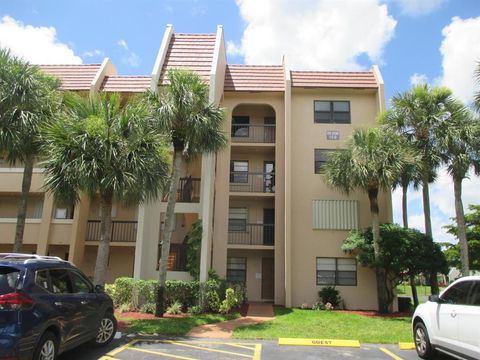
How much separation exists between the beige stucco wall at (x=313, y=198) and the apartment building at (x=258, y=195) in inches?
1.9

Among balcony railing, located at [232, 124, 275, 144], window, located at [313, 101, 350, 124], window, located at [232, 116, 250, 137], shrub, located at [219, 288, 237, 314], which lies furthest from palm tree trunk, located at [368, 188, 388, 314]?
window, located at [232, 116, 250, 137]

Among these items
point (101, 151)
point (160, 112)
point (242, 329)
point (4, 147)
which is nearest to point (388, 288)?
point (242, 329)

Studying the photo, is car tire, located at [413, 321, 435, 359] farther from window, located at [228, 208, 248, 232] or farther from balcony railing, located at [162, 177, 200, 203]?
window, located at [228, 208, 248, 232]

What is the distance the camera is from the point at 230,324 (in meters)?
13.5

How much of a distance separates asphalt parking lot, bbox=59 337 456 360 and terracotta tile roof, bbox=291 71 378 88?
14108 millimetres

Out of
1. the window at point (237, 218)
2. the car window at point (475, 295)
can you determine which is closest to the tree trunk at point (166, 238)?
the window at point (237, 218)

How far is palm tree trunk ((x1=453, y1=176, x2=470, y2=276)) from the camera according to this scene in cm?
1580

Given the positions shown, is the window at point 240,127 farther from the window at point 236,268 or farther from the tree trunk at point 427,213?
the tree trunk at point 427,213

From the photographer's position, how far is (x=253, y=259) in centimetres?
2177

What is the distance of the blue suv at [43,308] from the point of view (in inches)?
233

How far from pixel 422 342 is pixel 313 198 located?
11885 mm

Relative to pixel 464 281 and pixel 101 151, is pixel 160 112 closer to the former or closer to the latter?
pixel 101 151

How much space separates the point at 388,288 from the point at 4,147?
1587cm

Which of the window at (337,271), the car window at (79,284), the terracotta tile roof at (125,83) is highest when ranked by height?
the terracotta tile roof at (125,83)
